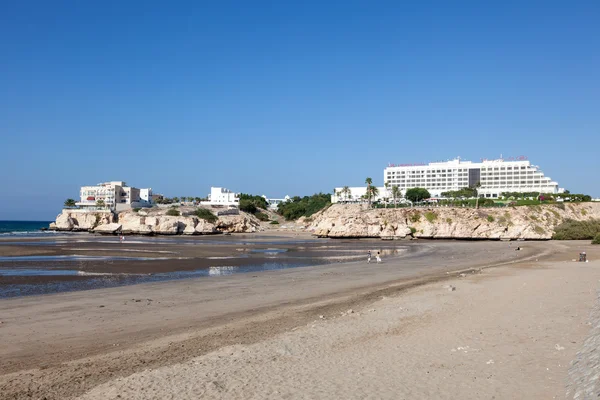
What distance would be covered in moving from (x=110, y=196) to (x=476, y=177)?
387 ft

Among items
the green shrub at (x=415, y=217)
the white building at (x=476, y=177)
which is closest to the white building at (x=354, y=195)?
the white building at (x=476, y=177)

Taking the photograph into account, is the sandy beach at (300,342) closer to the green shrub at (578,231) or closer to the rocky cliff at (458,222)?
the green shrub at (578,231)

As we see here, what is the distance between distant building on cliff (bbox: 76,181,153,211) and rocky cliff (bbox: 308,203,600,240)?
228ft

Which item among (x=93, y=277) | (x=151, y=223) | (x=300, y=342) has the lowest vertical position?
(x=93, y=277)

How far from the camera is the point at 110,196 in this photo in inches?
5276

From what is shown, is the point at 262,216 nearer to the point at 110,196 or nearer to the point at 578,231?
the point at 110,196

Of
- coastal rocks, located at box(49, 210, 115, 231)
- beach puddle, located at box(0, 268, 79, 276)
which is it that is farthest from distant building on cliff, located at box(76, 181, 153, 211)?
beach puddle, located at box(0, 268, 79, 276)

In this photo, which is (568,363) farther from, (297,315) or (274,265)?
(274,265)

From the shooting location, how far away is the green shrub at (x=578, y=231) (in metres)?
67.3

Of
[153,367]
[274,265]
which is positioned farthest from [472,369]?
[274,265]

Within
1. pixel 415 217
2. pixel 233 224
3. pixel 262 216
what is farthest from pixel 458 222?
pixel 262 216

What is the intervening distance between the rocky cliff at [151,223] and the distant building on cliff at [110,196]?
13026mm

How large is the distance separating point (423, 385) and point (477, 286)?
538 inches

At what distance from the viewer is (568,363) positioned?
8789 mm
